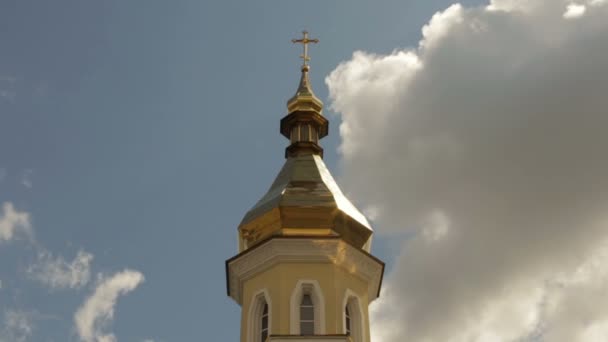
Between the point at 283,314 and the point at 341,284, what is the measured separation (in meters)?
1.45

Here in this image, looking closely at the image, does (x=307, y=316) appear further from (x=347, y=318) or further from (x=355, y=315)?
(x=355, y=315)

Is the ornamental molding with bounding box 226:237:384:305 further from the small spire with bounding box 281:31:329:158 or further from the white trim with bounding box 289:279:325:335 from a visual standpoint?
the small spire with bounding box 281:31:329:158

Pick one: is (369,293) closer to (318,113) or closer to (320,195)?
(320,195)

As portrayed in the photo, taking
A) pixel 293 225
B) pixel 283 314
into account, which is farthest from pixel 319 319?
pixel 293 225

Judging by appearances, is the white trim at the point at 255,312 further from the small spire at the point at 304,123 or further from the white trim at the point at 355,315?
the small spire at the point at 304,123

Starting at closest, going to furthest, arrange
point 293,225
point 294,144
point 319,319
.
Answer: point 319,319
point 293,225
point 294,144

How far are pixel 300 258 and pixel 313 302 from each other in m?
1.00

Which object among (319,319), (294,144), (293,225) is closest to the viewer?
(319,319)

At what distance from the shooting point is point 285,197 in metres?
22.0

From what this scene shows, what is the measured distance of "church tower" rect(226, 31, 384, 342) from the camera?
20203 mm

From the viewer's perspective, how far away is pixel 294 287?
2058 centimetres

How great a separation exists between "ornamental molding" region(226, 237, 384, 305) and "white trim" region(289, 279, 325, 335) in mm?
545

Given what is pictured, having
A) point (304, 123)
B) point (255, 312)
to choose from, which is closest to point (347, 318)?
point (255, 312)

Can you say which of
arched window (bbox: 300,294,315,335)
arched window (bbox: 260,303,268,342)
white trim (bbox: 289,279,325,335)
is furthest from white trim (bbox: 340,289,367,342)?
arched window (bbox: 260,303,268,342)
